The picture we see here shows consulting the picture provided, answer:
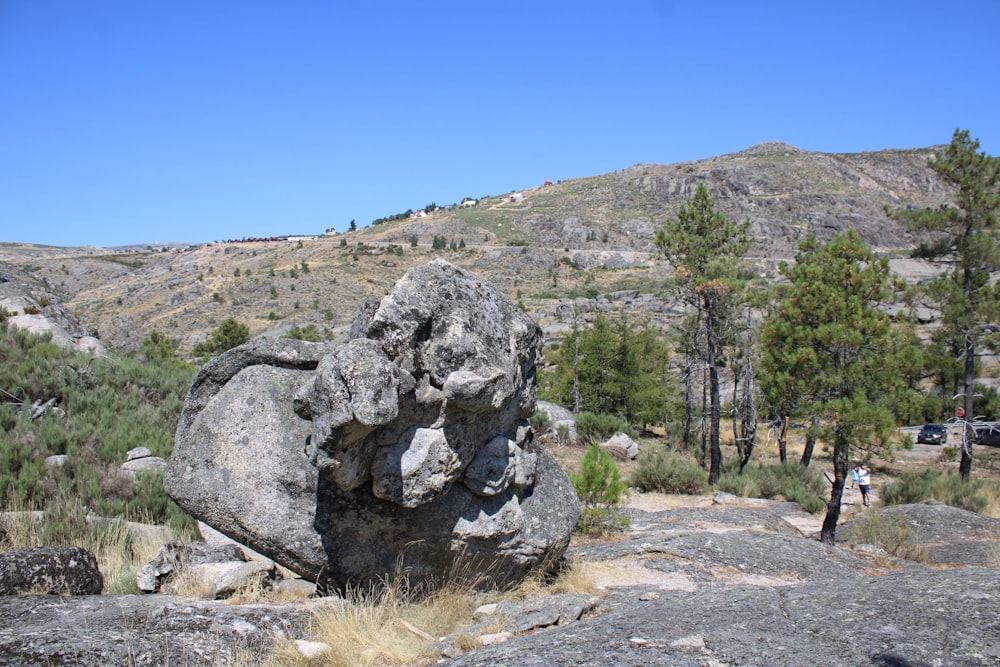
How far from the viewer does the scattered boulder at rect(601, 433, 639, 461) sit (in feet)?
74.8

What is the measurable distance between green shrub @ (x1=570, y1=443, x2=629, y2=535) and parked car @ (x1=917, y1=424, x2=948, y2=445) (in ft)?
88.6

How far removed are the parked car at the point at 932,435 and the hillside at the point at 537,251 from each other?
22.6 m

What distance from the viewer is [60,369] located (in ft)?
39.0

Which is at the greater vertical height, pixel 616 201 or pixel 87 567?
pixel 616 201

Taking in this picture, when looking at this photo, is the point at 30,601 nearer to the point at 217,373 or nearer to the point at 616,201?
the point at 217,373

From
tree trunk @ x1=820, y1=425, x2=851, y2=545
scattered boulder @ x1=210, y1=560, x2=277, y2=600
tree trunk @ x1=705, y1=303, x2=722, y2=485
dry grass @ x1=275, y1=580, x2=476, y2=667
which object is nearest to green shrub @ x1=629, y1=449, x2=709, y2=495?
tree trunk @ x1=705, y1=303, x2=722, y2=485

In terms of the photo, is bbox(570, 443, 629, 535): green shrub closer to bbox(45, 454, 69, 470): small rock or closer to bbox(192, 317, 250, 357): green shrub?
bbox(45, 454, 69, 470): small rock

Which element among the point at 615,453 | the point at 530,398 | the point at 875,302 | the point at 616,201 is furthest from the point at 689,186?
the point at 530,398

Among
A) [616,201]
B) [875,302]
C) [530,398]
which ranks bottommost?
[530,398]

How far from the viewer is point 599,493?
10.2 metres

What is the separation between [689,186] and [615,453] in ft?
268

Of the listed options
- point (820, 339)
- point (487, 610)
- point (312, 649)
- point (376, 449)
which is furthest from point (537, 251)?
point (312, 649)

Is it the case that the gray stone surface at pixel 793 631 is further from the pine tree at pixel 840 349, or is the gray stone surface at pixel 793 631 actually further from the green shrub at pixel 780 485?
the green shrub at pixel 780 485

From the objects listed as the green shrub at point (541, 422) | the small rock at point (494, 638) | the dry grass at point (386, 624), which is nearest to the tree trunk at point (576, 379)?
the green shrub at point (541, 422)
